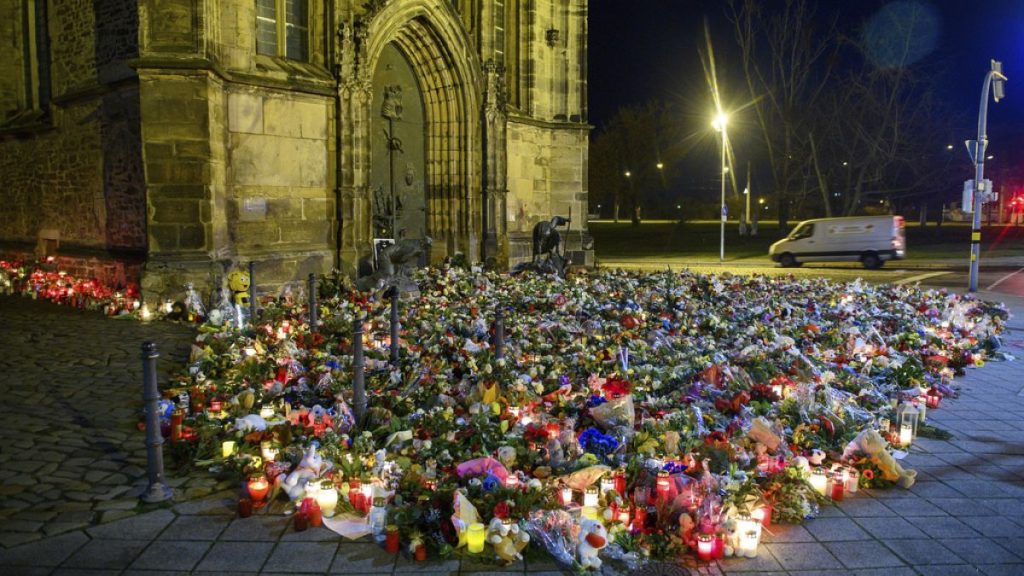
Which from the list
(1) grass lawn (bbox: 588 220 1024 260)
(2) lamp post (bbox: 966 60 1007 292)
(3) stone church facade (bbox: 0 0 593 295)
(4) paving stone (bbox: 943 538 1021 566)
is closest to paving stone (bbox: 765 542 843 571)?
(4) paving stone (bbox: 943 538 1021 566)

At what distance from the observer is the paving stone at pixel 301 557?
396cm

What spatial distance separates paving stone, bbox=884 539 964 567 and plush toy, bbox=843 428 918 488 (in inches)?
35.5

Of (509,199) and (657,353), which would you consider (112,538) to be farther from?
(509,199)

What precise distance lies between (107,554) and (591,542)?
256cm

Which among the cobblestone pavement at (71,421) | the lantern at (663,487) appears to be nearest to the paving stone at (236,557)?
the cobblestone pavement at (71,421)

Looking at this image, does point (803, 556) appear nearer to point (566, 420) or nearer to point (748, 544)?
point (748, 544)

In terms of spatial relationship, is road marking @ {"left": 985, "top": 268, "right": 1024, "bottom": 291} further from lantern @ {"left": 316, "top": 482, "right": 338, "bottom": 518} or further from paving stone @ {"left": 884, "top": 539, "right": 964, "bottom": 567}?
lantern @ {"left": 316, "top": 482, "right": 338, "bottom": 518}

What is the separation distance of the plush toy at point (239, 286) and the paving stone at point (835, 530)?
9.07 meters

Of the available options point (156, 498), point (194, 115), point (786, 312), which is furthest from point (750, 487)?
point (194, 115)

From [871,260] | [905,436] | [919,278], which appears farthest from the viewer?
[871,260]

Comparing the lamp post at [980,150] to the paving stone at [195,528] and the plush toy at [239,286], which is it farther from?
the paving stone at [195,528]

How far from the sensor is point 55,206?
1457 centimetres

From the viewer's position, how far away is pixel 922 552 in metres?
4.21

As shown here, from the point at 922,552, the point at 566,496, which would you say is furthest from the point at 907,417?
the point at 566,496
